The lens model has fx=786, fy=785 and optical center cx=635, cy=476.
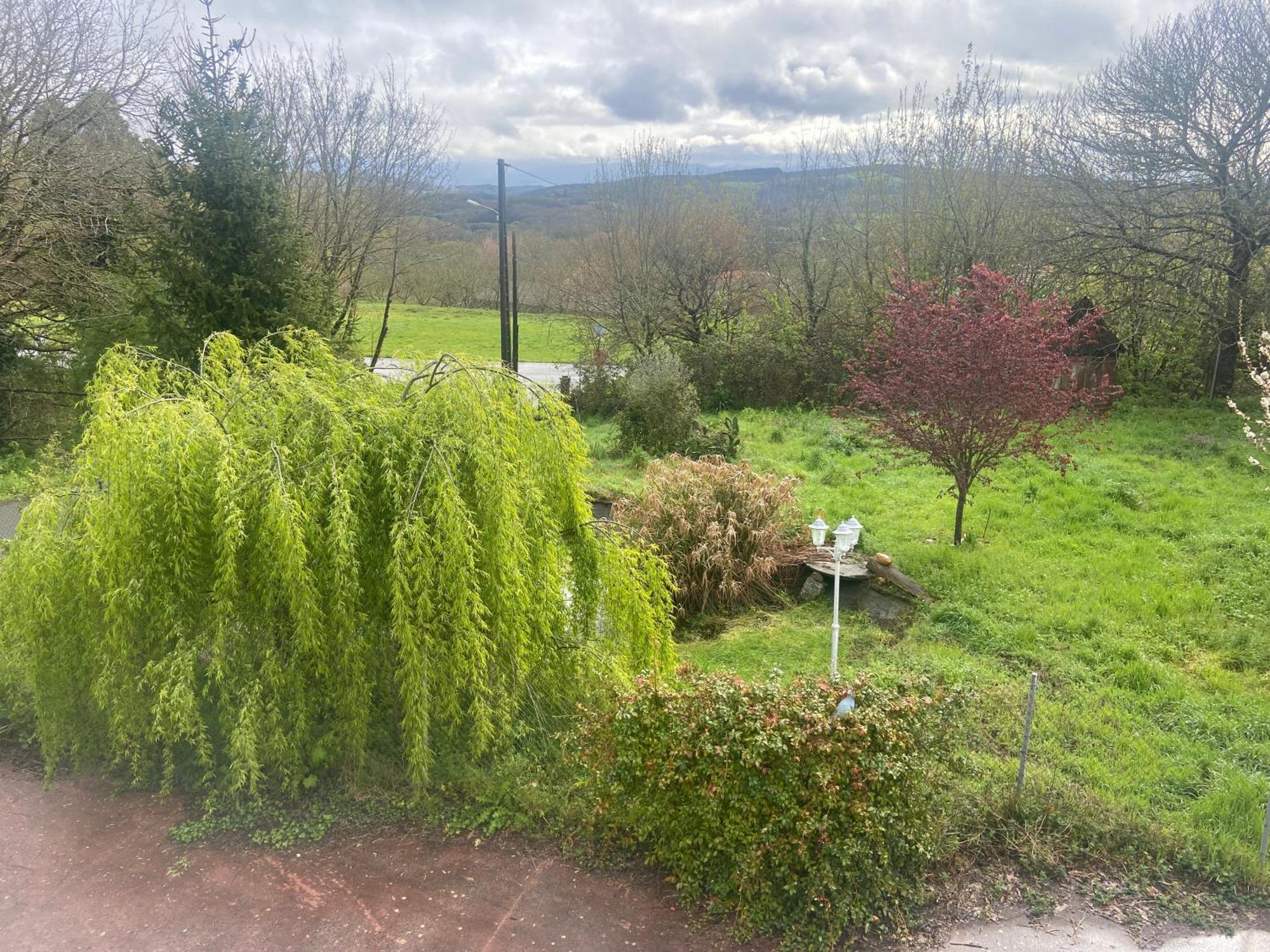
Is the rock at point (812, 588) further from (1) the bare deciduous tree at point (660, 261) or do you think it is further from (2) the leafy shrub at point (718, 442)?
(1) the bare deciduous tree at point (660, 261)

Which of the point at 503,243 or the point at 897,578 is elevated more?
the point at 503,243

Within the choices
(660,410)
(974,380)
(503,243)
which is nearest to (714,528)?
(974,380)

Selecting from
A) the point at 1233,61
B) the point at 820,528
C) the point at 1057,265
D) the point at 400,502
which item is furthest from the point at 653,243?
the point at 400,502

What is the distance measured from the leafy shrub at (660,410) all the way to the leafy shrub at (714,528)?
4489mm

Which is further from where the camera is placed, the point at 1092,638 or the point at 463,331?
the point at 463,331

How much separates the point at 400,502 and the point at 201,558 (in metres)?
1.15

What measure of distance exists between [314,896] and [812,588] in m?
5.94

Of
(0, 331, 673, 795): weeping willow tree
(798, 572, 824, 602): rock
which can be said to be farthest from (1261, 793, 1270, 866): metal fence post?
(798, 572, 824, 602): rock

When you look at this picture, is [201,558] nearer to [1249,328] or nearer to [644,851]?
[644,851]

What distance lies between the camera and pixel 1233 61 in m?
13.9

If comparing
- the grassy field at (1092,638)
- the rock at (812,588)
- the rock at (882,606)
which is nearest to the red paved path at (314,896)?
the grassy field at (1092,638)

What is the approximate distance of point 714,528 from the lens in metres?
8.29

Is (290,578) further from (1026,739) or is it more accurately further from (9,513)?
(9,513)

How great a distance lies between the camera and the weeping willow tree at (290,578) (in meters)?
4.16
